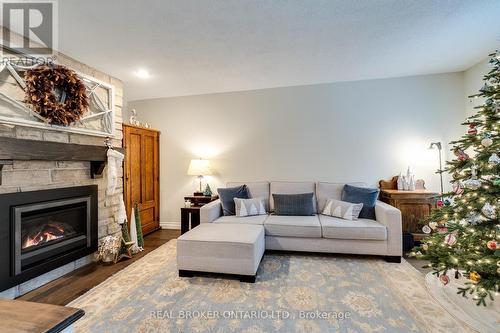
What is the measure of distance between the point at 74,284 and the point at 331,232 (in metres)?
2.85

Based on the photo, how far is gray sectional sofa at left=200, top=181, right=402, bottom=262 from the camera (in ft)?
9.21

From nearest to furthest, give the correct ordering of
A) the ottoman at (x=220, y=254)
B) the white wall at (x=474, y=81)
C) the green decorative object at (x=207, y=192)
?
the ottoman at (x=220, y=254) < the white wall at (x=474, y=81) < the green decorative object at (x=207, y=192)

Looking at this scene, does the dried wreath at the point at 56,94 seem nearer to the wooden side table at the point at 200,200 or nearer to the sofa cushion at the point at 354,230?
the wooden side table at the point at 200,200

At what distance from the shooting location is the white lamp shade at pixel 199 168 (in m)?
3.95

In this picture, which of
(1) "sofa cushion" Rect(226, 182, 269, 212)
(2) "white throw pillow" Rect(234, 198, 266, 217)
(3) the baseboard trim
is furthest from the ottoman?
(3) the baseboard trim

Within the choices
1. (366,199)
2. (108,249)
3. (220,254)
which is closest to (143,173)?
(108,249)

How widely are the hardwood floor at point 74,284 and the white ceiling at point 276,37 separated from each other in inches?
97.5

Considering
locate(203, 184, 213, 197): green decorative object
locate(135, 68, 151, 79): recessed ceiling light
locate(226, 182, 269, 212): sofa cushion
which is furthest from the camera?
locate(203, 184, 213, 197): green decorative object

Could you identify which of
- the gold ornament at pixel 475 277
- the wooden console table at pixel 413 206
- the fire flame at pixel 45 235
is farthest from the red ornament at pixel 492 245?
the fire flame at pixel 45 235

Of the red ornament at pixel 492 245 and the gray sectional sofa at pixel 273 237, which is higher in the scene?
the red ornament at pixel 492 245

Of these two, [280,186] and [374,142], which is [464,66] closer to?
[374,142]

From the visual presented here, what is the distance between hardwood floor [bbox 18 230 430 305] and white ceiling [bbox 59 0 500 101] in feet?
8.13

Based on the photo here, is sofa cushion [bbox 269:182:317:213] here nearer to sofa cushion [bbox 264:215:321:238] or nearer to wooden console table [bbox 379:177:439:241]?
sofa cushion [bbox 264:215:321:238]

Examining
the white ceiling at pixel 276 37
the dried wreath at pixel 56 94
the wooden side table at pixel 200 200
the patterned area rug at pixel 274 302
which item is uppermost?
the white ceiling at pixel 276 37
